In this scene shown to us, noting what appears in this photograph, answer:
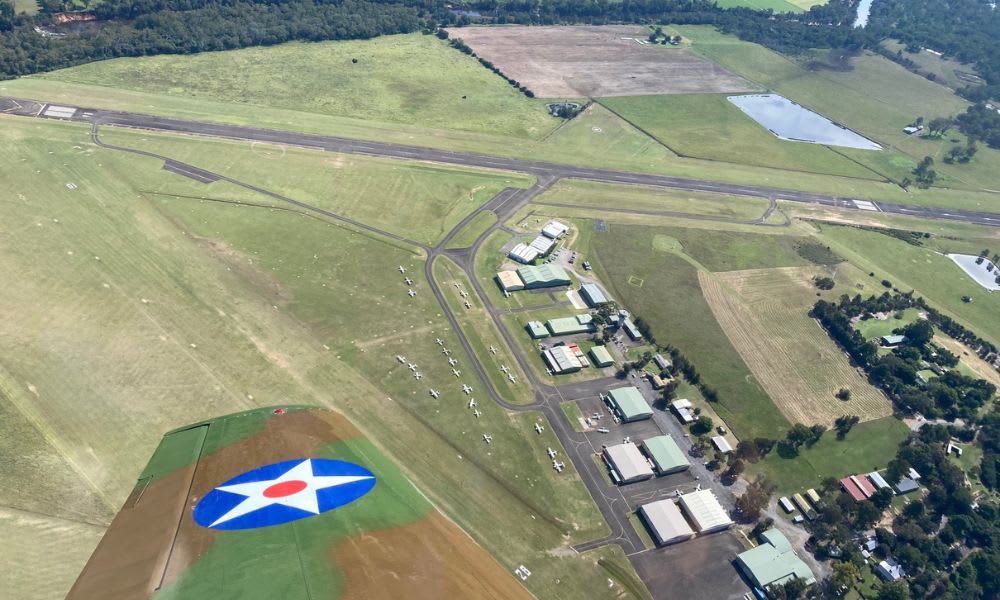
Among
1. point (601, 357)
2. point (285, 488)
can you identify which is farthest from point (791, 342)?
point (285, 488)

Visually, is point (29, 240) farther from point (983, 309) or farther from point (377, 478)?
point (983, 309)

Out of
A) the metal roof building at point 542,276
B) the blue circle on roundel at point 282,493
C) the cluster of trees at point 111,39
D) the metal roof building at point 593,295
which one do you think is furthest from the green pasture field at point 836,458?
the cluster of trees at point 111,39

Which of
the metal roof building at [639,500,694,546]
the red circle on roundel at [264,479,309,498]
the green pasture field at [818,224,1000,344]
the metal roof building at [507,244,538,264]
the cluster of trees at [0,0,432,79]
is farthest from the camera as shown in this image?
the cluster of trees at [0,0,432,79]

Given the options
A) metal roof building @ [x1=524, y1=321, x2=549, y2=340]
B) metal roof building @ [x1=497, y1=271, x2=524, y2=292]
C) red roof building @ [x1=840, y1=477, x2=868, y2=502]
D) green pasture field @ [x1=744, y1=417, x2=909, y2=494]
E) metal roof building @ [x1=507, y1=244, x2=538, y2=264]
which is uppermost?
metal roof building @ [x1=507, y1=244, x2=538, y2=264]

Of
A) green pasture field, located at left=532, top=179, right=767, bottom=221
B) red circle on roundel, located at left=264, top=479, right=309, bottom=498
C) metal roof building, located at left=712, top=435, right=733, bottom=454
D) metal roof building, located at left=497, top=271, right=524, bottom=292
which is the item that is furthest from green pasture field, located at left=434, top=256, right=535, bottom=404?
red circle on roundel, located at left=264, top=479, right=309, bottom=498

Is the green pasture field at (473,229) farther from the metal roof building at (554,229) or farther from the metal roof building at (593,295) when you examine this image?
the metal roof building at (593,295)

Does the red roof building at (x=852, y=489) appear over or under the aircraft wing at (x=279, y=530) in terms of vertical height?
under

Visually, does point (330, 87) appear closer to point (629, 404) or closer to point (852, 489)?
point (629, 404)

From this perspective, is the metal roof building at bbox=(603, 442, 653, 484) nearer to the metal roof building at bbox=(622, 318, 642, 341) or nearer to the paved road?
the metal roof building at bbox=(622, 318, 642, 341)
